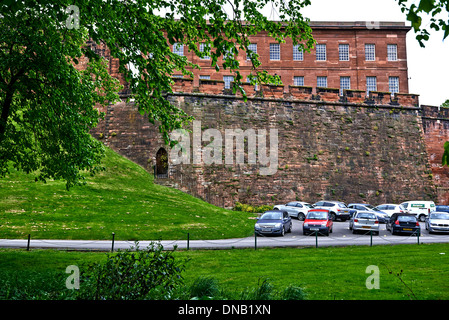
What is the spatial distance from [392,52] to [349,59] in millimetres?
5153

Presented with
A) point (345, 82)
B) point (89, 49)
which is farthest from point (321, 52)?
point (89, 49)

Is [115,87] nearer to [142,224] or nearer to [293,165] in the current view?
[142,224]

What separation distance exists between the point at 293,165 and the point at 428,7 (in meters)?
29.2

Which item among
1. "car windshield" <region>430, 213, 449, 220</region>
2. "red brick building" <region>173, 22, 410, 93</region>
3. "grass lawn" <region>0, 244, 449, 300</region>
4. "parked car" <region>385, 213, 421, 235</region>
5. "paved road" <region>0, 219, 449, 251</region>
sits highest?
"red brick building" <region>173, 22, 410, 93</region>

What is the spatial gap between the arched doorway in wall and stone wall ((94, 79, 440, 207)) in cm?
51

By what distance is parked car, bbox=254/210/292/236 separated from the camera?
2066cm

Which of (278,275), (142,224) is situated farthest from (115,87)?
(278,275)

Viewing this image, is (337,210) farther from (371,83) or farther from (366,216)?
(371,83)

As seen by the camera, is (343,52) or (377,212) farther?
(343,52)

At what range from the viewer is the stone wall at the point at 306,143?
31.7m

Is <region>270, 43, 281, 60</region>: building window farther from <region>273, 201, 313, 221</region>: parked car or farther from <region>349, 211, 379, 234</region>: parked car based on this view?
<region>349, 211, 379, 234</region>: parked car

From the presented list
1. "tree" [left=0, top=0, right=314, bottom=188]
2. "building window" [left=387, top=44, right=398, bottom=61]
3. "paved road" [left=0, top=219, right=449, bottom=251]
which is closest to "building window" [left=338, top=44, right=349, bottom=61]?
"building window" [left=387, top=44, right=398, bottom=61]

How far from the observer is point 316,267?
11.9 metres

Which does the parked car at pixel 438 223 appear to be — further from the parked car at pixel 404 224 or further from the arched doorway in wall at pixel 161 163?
the arched doorway in wall at pixel 161 163
